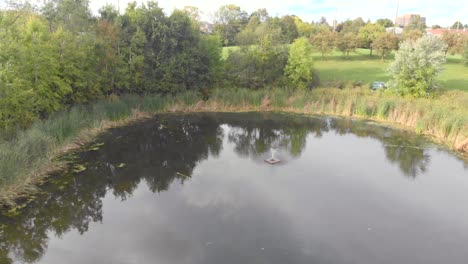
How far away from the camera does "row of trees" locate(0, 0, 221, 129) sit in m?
12.7

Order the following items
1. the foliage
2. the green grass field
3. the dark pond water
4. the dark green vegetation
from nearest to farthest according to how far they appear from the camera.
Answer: the dark pond water, the dark green vegetation, the foliage, the green grass field

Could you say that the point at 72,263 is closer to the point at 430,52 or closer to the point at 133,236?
the point at 133,236

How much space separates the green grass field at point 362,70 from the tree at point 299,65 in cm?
240

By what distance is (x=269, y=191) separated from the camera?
11.0m

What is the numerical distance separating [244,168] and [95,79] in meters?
10.0

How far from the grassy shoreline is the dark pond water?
94 cm

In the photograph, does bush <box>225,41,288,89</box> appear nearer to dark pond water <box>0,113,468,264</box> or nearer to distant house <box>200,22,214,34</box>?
dark pond water <box>0,113,468,264</box>

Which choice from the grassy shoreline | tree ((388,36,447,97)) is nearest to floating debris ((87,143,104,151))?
the grassy shoreline

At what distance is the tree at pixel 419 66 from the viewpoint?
71.1ft

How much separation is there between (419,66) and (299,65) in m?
7.52

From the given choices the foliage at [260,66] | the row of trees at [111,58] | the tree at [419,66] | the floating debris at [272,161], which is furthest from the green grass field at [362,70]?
the floating debris at [272,161]

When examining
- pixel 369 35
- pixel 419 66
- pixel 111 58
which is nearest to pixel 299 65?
pixel 419 66

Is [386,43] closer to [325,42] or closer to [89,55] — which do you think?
[325,42]

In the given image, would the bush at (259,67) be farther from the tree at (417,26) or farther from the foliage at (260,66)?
the tree at (417,26)
